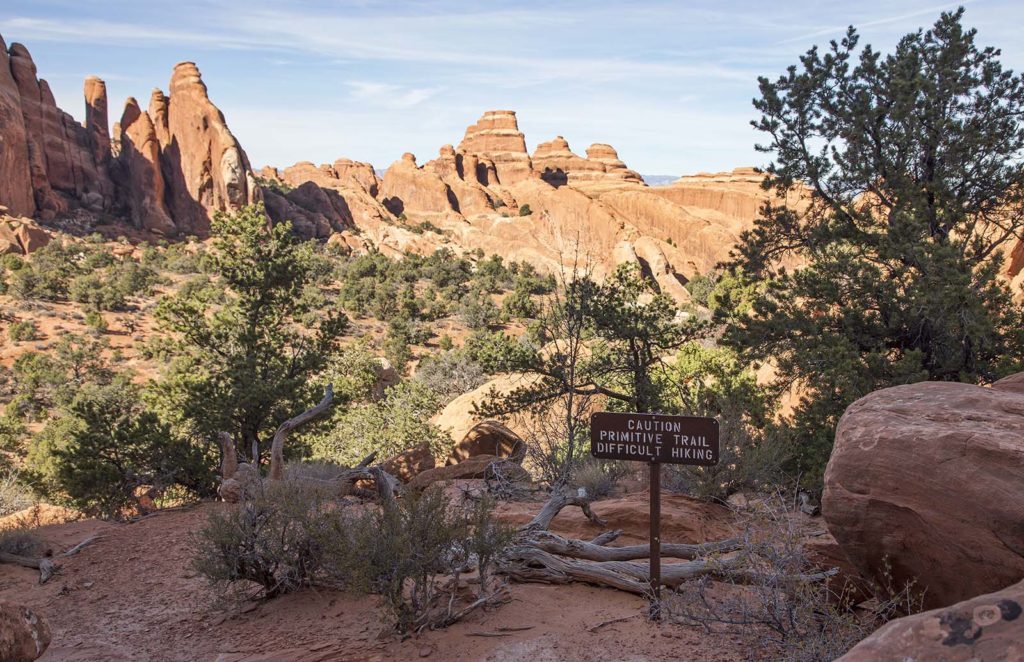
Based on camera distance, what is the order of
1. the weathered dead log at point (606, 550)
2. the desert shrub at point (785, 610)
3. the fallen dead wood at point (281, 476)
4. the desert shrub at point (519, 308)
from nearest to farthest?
1. the desert shrub at point (785, 610)
2. the weathered dead log at point (606, 550)
3. the fallen dead wood at point (281, 476)
4. the desert shrub at point (519, 308)

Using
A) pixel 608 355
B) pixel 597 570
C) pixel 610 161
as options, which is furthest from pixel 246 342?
pixel 610 161

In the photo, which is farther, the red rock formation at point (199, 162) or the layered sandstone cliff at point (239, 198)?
the red rock formation at point (199, 162)

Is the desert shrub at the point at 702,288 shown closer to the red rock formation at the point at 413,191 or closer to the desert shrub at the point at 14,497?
the desert shrub at the point at 14,497

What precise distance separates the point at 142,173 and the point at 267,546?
202 ft

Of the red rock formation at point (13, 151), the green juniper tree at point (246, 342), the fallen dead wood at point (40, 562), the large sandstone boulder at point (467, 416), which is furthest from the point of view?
the red rock formation at point (13, 151)

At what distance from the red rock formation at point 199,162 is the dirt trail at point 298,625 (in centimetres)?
5594

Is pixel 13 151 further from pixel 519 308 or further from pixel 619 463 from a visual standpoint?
pixel 619 463

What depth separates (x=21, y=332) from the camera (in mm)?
28281

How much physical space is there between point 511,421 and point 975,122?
9454 mm

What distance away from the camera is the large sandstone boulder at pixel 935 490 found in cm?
369

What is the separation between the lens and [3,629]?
3.69 metres

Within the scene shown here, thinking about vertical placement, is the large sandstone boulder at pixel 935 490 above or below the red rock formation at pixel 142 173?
below

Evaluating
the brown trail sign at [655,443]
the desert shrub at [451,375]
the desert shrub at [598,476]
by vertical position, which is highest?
the brown trail sign at [655,443]

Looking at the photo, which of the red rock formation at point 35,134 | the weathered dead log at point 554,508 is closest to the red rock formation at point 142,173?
the red rock formation at point 35,134
